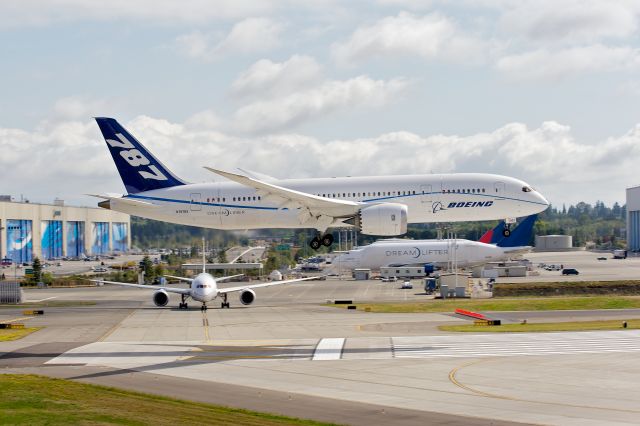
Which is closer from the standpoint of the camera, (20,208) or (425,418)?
(425,418)

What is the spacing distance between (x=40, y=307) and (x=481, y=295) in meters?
43.8

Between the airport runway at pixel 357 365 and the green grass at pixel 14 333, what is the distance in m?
1.06

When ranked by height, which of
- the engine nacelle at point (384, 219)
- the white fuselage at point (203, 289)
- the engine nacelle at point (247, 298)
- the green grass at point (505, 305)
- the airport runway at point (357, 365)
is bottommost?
the airport runway at point (357, 365)

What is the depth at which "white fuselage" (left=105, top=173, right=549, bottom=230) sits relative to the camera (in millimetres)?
64688

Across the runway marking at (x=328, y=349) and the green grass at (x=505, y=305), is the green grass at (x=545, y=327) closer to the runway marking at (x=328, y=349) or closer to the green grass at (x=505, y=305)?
the runway marking at (x=328, y=349)

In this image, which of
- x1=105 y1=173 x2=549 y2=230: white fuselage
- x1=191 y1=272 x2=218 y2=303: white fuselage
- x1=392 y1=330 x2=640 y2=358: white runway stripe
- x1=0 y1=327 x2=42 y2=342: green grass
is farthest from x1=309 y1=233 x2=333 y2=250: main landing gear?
x1=0 y1=327 x2=42 y2=342: green grass

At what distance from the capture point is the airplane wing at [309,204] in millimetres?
62188

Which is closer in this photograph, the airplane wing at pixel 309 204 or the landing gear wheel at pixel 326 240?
the airplane wing at pixel 309 204

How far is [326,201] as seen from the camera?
208 ft

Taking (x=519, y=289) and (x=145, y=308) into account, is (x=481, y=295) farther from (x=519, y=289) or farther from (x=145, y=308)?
(x=145, y=308)

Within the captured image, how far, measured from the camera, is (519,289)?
89.1 meters

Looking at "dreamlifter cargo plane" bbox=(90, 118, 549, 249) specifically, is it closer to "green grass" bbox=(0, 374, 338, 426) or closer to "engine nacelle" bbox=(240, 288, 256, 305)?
"engine nacelle" bbox=(240, 288, 256, 305)

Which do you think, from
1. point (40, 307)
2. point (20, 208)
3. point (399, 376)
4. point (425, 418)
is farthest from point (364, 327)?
point (20, 208)

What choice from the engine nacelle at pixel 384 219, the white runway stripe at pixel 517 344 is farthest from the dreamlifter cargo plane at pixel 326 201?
the white runway stripe at pixel 517 344
